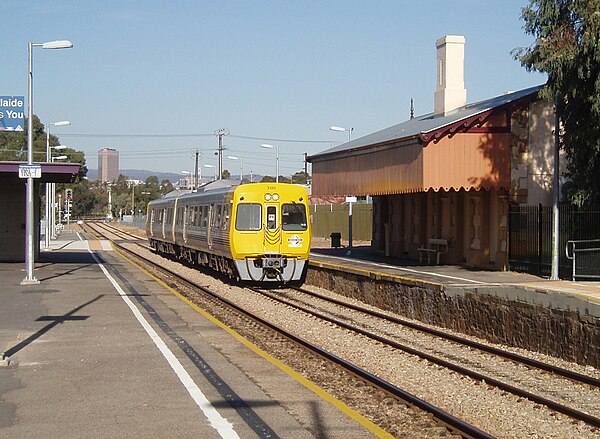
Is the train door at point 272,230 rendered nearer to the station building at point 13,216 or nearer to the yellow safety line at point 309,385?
the yellow safety line at point 309,385

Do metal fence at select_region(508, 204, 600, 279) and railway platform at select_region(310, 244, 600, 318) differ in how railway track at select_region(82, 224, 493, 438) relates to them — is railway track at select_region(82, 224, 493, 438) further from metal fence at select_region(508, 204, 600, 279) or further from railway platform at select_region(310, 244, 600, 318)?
metal fence at select_region(508, 204, 600, 279)

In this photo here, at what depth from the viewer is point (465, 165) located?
70.9ft

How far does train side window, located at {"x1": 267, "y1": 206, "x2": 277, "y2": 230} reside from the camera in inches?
936

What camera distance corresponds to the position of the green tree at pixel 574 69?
18.3 m

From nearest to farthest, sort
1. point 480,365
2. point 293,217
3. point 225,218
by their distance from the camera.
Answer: point 480,365
point 293,217
point 225,218

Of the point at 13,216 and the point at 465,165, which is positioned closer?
the point at 465,165

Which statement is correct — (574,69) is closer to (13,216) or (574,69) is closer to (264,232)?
(264,232)

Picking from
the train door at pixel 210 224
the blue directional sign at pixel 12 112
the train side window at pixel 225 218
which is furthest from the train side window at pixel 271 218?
the blue directional sign at pixel 12 112

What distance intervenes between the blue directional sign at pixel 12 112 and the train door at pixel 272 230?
7.39 meters

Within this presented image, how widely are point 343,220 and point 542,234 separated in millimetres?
32014

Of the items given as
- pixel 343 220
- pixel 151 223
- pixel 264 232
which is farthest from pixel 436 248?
pixel 343 220

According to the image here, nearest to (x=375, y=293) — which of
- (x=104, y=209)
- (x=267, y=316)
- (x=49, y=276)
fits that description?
(x=267, y=316)

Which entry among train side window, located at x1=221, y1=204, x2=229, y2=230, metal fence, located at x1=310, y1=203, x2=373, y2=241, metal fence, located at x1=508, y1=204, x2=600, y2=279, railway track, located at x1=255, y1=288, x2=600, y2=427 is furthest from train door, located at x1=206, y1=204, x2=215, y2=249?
metal fence, located at x1=310, y1=203, x2=373, y2=241

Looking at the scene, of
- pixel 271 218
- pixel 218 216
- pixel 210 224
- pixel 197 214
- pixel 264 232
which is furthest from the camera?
pixel 197 214
